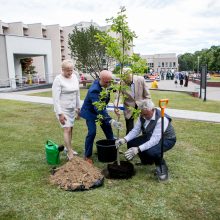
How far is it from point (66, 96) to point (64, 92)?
0.08 meters

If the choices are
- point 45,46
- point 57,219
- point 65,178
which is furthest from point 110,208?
point 45,46

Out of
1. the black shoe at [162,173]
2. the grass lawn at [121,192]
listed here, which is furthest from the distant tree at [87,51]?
the black shoe at [162,173]

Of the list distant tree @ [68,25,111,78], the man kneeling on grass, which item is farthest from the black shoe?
distant tree @ [68,25,111,78]

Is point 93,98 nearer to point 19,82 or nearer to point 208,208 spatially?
point 208,208

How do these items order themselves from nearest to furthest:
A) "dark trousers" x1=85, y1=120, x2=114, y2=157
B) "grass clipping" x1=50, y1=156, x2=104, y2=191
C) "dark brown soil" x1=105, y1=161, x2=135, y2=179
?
1. "grass clipping" x1=50, y1=156, x2=104, y2=191
2. "dark brown soil" x1=105, y1=161, x2=135, y2=179
3. "dark trousers" x1=85, y1=120, x2=114, y2=157

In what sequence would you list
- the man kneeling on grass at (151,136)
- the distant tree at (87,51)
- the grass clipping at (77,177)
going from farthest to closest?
the distant tree at (87,51) < the man kneeling on grass at (151,136) < the grass clipping at (77,177)

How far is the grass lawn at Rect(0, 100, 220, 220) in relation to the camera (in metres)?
3.32

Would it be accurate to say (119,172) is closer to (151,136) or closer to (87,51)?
(151,136)

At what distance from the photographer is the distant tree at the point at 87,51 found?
87.6 feet

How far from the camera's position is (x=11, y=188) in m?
3.97

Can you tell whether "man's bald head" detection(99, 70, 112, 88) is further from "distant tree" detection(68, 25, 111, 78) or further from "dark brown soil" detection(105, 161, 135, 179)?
"distant tree" detection(68, 25, 111, 78)

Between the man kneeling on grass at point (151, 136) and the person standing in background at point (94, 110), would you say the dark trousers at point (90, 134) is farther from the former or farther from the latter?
the man kneeling on grass at point (151, 136)

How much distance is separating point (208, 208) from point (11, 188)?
265cm

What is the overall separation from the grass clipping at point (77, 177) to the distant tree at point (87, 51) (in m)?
22.5
